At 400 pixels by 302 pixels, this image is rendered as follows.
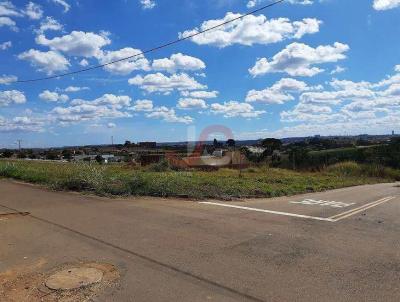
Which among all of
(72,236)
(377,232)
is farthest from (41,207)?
(377,232)

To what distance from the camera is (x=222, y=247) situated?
765 cm

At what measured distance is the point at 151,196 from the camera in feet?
48.9

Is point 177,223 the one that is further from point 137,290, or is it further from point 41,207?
point 41,207

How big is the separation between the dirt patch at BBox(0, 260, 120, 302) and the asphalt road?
0.16m

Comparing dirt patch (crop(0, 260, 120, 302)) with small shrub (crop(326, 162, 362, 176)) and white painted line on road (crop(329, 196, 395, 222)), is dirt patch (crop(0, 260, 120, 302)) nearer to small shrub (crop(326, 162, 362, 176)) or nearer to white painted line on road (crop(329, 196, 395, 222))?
white painted line on road (crop(329, 196, 395, 222))

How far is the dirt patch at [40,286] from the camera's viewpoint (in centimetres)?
554

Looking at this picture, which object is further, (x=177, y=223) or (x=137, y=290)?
(x=177, y=223)

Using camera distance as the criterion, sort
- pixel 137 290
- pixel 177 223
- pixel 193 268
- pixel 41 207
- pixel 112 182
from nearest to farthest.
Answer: pixel 137 290 < pixel 193 268 < pixel 177 223 < pixel 41 207 < pixel 112 182

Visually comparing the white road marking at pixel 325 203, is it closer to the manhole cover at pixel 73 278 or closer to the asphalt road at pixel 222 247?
the asphalt road at pixel 222 247

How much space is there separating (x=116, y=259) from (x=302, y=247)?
306 centimetres

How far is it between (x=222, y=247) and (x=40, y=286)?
3.01 m

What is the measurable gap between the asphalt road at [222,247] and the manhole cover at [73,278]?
0.38 metres

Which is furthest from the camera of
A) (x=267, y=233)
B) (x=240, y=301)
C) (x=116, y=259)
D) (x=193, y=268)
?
(x=267, y=233)

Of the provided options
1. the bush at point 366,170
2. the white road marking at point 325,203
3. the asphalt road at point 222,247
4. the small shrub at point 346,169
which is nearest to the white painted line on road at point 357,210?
the asphalt road at point 222,247
